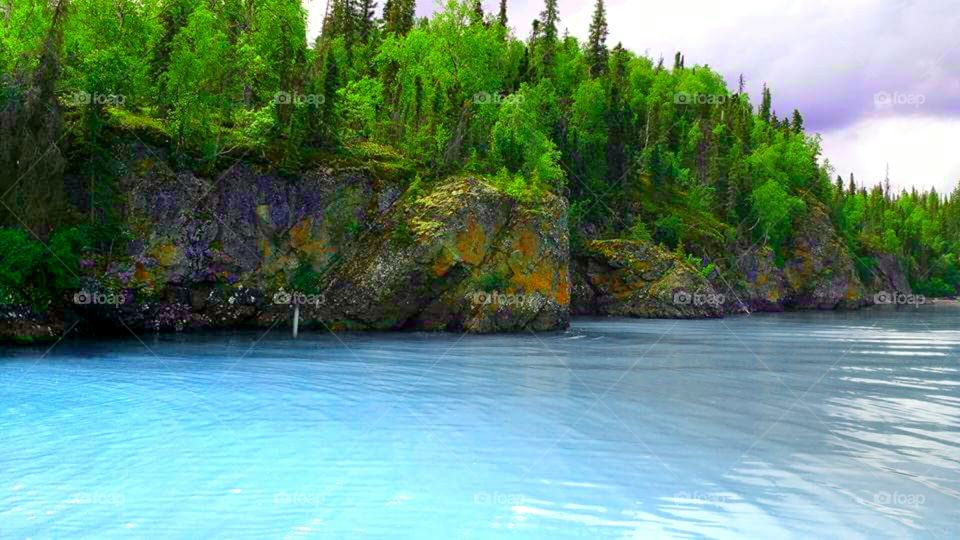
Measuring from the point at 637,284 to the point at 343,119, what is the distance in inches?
1190

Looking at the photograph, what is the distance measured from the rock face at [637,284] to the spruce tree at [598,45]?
146 feet

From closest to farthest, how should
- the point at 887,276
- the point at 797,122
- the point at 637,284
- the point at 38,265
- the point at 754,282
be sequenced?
the point at 38,265 < the point at 637,284 < the point at 754,282 < the point at 887,276 < the point at 797,122

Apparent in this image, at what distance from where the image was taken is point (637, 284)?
61469 mm

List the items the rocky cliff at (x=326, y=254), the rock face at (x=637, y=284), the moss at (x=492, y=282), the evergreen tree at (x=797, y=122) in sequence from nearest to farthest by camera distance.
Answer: the rocky cliff at (x=326, y=254)
the moss at (x=492, y=282)
the rock face at (x=637, y=284)
the evergreen tree at (x=797, y=122)

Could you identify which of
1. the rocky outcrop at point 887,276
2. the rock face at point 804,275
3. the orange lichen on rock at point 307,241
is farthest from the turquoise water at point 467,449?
the rocky outcrop at point 887,276

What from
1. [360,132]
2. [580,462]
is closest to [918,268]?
[360,132]

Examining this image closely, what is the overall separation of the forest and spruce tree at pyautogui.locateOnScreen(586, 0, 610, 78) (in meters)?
0.32

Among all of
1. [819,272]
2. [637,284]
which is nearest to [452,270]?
[637,284]

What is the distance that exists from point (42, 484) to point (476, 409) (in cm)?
928

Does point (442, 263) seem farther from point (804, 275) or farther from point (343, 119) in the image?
point (804, 275)

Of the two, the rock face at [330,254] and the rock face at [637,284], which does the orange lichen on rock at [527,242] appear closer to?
the rock face at [330,254]

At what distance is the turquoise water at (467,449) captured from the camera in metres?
9.35

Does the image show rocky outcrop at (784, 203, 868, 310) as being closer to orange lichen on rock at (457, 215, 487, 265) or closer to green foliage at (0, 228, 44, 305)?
orange lichen on rock at (457, 215, 487, 265)

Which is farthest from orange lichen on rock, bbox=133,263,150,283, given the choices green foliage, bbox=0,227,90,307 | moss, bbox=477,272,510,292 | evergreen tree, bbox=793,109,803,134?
evergreen tree, bbox=793,109,803,134
